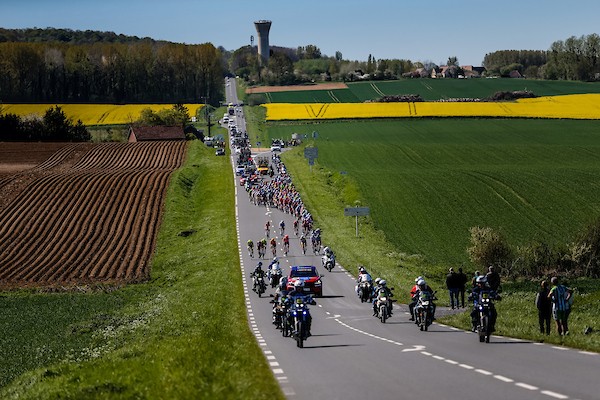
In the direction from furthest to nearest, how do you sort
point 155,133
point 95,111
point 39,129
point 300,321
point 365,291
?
1. point 95,111
2. point 39,129
3. point 155,133
4. point 365,291
5. point 300,321

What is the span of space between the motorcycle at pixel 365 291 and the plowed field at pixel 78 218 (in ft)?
60.8

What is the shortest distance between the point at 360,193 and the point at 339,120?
268ft

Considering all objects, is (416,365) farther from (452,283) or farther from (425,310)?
(452,283)

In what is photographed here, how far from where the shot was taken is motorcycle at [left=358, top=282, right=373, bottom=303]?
1513 inches

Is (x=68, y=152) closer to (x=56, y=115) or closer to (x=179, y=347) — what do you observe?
(x=56, y=115)

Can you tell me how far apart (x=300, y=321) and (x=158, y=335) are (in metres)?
5.37

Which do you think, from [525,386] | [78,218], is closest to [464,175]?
[78,218]

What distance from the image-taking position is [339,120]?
163250 mm

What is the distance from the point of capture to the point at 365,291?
1517 inches

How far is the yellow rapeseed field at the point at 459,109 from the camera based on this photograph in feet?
515

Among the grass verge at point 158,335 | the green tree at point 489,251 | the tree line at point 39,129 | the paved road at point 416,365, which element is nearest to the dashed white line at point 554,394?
the paved road at point 416,365

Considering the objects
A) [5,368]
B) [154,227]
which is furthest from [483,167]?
[5,368]

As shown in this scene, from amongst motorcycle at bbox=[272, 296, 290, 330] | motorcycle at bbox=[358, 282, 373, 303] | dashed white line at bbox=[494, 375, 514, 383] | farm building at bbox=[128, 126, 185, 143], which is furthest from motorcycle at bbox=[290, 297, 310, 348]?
farm building at bbox=[128, 126, 185, 143]

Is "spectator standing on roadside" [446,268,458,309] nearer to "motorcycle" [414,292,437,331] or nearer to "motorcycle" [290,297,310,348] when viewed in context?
"motorcycle" [414,292,437,331]
